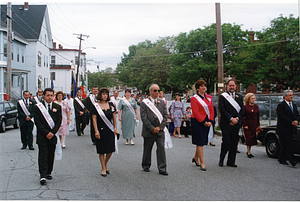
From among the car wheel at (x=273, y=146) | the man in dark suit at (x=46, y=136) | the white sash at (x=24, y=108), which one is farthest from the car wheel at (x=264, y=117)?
the man in dark suit at (x=46, y=136)

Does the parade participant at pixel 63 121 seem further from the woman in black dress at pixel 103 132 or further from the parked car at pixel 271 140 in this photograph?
the parked car at pixel 271 140

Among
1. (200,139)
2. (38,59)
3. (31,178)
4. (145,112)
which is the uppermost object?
(38,59)

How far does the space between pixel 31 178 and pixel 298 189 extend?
5.12 m

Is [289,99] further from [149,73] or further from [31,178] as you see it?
[149,73]

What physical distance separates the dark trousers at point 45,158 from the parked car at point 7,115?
1066 cm

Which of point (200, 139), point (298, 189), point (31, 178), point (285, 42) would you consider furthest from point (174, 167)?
point (285, 42)

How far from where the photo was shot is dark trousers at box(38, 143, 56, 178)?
577 cm

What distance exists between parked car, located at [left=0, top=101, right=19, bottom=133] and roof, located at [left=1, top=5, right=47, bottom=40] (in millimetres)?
23031

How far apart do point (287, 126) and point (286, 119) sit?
180 mm

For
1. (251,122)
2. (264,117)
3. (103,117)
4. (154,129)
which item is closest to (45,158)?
(103,117)

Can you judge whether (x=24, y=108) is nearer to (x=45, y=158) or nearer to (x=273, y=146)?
(x=45, y=158)

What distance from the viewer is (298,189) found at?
5.37 metres

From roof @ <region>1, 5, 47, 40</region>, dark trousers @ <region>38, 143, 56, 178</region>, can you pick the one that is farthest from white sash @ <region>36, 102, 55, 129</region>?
roof @ <region>1, 5, 47, 40</region>

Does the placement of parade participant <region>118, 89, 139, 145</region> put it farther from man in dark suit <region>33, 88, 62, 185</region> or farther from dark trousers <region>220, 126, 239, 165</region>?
man in dark suit <region>33, 88, 62, 185</region>
